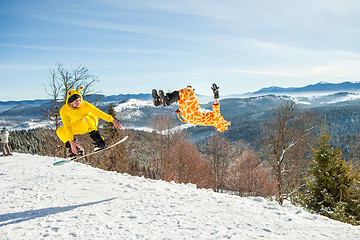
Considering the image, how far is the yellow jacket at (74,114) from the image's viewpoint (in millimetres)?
5061

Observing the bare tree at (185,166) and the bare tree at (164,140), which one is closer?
the bare tree at (164,140)

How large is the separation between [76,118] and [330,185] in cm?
1199

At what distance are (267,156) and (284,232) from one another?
1766 cm

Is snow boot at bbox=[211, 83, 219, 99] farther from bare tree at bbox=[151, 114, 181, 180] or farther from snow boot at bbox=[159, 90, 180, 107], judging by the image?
bare tree at bbox=[151, 114, 181, 180]

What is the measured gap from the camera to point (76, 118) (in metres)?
5.20

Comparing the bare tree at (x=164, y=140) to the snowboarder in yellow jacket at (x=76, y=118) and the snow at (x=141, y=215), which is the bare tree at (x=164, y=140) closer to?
the snow at (x=141, y=215)

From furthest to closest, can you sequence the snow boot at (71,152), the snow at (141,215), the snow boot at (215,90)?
the snow boot at (71,152) < the snow boot at (215,90) < the snow at (141,215)

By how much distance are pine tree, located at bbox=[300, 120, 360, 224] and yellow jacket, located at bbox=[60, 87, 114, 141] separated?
35.4ft

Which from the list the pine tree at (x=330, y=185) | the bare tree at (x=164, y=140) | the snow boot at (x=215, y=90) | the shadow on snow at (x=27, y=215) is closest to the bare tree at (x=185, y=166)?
the bare tree at (x=164, y=140)

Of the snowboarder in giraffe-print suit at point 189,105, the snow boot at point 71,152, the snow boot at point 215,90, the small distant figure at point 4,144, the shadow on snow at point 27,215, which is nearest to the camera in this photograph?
the shadow on snow at point 27,215

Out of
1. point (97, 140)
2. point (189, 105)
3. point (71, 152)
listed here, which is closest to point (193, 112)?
point (189, 105)

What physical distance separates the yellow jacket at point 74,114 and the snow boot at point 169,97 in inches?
47.8

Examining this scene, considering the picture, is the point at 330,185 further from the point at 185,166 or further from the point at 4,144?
the point at 4,144

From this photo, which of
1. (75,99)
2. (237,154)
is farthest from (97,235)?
(237,154)
